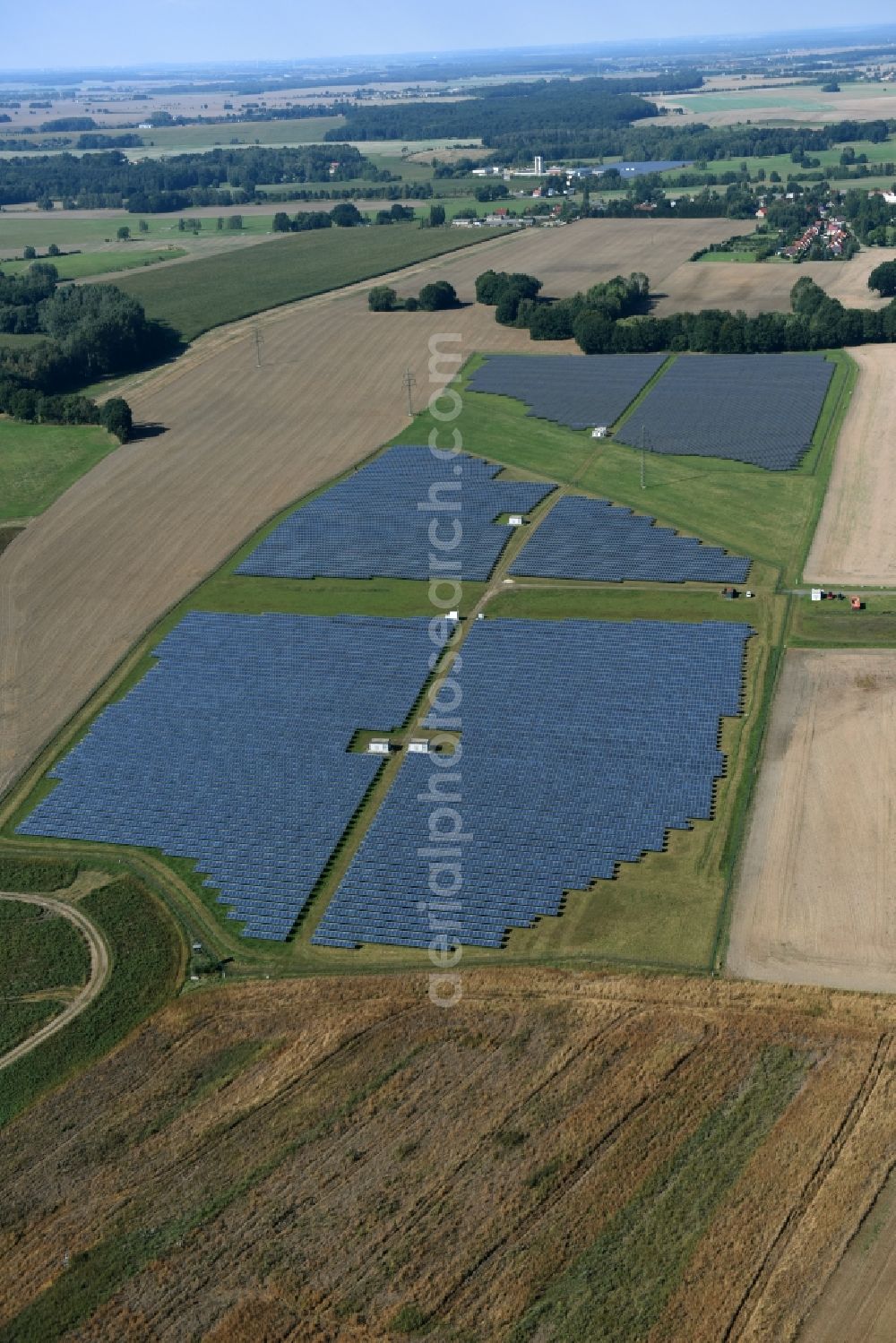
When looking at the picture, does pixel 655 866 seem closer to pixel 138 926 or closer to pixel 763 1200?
pixel 763 1200

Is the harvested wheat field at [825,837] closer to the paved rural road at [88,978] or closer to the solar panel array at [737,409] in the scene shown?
the paved rural road at [88,978]

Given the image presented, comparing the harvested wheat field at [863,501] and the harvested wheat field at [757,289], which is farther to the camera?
the harvested wheat field at [757,289]

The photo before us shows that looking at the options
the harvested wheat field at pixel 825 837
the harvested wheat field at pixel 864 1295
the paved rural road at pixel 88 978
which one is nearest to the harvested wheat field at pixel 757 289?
the harvested wheat field at pixel 825 837

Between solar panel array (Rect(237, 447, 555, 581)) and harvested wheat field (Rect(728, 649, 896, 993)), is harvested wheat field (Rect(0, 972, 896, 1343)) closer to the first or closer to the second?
harvested wheat field (Rect(728, 649, 896, 993))

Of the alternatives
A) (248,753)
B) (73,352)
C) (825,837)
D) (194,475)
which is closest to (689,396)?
(194,475)

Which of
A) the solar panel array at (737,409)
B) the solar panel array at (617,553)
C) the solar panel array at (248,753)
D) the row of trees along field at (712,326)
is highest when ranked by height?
the row of trees along field at (712,326)
